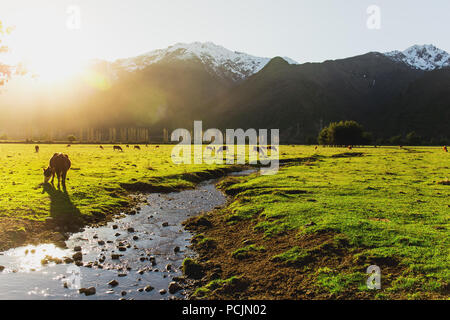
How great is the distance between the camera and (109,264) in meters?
14.4

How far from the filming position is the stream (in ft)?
38.7

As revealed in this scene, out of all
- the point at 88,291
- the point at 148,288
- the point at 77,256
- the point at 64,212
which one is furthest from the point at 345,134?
the point at 88,291

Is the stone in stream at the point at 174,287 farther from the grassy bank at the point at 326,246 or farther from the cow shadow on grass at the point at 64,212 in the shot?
the cow shadow on grass at the point at 64,212

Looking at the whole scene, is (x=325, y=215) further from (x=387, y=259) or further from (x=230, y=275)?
(x=230, y=275)

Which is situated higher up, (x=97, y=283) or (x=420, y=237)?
(x=420, y=237)

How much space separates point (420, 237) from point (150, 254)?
13.7 m

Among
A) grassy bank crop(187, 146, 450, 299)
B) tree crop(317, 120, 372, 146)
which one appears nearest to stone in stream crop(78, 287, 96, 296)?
grassy bank crop(187, 146, 450, 299)

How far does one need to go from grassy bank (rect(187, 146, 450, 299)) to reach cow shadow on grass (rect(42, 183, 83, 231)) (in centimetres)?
819

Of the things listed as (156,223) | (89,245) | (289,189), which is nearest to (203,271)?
(89,245)

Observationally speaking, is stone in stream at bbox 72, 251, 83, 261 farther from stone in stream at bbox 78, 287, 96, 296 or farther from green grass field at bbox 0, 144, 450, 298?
green grass field at bbox 0, 144, 450, 298

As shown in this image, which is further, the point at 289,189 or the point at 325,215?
the point at 289,189

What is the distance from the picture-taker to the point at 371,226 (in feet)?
54.6

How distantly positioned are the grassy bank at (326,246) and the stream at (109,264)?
1.68m

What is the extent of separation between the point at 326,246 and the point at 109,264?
10522mm
